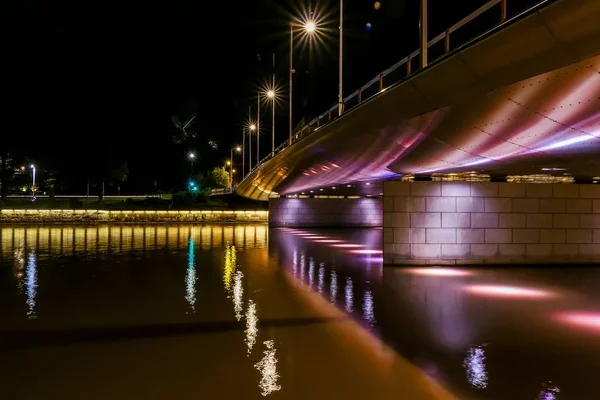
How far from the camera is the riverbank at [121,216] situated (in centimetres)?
5369

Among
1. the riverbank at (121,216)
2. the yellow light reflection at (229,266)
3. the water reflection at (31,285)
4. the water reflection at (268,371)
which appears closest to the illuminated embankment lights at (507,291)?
the yellow light reflection at (229,266)

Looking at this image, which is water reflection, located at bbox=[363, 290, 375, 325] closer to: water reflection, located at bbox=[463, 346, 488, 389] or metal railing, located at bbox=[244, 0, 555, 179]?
water reflection, located at bbox=[463, 346, 488, 389]

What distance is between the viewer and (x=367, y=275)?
56.9 ft

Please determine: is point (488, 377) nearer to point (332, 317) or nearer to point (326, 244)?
point (332, 317)

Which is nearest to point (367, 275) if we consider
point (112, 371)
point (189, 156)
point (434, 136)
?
point (434, 136)

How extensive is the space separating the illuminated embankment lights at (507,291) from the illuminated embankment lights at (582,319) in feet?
6.90

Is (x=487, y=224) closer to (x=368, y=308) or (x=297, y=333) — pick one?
(x=368, y=308)

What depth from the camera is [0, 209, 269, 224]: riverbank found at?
53688 millimetres

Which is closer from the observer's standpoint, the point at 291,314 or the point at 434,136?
the point at 291,314

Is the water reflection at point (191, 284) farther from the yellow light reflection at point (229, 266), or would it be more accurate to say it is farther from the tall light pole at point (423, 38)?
the tall light pole at point (423, 38)

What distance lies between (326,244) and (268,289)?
16327 millimetres

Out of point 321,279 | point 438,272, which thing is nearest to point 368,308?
point 321,279

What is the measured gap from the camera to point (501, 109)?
402 inches

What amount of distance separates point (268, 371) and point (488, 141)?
7.92 meters
